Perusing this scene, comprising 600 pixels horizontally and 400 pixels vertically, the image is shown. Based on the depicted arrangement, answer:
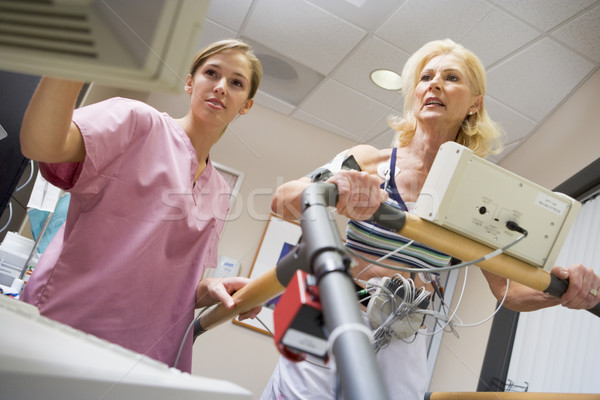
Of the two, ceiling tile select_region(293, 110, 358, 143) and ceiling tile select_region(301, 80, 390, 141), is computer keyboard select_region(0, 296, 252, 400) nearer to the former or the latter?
ceiling tile select_region(301, 80, 390, 141)

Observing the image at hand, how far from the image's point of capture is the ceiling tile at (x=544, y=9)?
6.97 ft

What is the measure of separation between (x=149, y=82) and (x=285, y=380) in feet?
2.37

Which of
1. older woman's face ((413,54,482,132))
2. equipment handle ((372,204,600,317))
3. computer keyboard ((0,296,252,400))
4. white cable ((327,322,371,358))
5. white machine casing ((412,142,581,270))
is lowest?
computer keyboard ((0,296,252,400))

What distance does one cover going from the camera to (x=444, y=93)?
1151 mm

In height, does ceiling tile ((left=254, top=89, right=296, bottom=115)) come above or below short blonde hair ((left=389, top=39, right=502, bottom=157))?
above

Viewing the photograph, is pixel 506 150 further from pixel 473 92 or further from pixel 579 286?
pixel 579 286

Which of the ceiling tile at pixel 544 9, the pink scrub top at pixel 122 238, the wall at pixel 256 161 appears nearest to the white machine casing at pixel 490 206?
the pink scrub top at pixel 122 238

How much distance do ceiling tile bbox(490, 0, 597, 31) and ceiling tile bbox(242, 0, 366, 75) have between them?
31.4 inches

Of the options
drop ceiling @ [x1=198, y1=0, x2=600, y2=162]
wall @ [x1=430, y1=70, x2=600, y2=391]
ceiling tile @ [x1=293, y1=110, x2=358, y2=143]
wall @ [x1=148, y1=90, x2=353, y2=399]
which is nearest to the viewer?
drop ceiling @ [x1=198, y1=0, x2=600, y2=162]

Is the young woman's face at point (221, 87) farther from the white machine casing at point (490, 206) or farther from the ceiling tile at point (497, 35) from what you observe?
the ceiling tile at point (497, 35)

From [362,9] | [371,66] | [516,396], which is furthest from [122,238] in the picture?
[371,66]

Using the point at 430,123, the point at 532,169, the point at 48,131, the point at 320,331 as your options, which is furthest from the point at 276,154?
the point at 320,331

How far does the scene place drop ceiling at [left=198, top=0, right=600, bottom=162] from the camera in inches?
89.9

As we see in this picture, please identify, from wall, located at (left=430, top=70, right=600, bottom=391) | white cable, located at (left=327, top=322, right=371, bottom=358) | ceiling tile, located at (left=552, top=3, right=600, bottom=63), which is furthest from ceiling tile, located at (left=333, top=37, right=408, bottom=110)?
white cable, located at (left=327, top=322, right=371, bottom=358)
